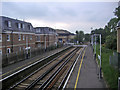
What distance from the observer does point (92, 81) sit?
10.7 meters

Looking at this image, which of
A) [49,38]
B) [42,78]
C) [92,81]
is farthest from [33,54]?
[49,38]

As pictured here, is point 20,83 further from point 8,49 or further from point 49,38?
point 49,38

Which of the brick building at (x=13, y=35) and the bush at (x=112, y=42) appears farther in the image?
the bush at (x=112, y=42)

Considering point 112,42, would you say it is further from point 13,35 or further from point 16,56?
point 13,35

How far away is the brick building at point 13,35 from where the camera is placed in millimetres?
20984

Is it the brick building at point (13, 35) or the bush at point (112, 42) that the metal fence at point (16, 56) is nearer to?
the brick building at point (13, 35)

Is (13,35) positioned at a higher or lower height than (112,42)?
higher

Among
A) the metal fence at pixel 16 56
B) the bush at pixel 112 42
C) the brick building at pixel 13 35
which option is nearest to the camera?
the metal fence at pixel 16 56

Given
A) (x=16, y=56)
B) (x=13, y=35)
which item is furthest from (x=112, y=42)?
(x=13, y=35)

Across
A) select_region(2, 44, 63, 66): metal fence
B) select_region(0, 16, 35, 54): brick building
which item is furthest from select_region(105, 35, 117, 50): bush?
select_region(0, 16, 35, 54): brick building

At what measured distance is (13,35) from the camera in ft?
77.0

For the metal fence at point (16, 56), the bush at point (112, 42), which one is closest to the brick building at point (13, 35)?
the metal fence at point (16, 56)

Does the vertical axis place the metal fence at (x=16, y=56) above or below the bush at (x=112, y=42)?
below

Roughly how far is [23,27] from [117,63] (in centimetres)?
2267
